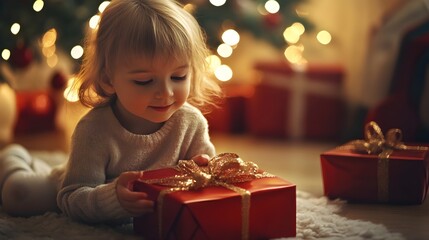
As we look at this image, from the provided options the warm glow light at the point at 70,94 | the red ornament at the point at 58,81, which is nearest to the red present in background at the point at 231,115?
the red ornament at the point at 58,81

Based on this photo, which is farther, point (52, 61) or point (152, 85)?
point (52, 61)

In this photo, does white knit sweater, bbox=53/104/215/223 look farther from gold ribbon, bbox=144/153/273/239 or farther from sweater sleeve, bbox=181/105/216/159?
gold ribbon, bbox=144/153/273/239

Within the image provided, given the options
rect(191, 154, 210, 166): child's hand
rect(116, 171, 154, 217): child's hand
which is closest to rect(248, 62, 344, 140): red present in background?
rect(191, 154, 210, 166): child's hand

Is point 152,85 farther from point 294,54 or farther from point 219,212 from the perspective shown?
point 294,54

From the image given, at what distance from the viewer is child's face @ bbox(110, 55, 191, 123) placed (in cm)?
123

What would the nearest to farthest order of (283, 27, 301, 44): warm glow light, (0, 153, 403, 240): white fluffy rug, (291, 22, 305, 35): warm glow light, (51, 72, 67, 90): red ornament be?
(0, 153, 403, 240): white fluffy rug < (51, 72, 67, 90): red ornament < (291, 22, 305, 35): warm glow light < (283, 27, 301, 44): warm glow light

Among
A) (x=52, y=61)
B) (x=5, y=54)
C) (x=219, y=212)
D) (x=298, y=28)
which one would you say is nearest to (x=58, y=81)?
(x=5, y=54)

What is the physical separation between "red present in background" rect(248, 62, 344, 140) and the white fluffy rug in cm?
120

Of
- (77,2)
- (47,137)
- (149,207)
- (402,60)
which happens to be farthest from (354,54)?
→ (149,207)

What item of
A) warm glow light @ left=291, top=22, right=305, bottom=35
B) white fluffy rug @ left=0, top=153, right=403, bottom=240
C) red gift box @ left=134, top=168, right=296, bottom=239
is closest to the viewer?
red gift box @ left=134, top=168, right=296, bottom=239

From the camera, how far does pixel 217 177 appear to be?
121 centimetres

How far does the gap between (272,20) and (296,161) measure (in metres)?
0.67

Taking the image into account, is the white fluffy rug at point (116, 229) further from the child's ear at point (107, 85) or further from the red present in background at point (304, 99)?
the red present in background at point (304, 99)

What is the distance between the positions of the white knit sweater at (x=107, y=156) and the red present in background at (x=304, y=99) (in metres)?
1.22
